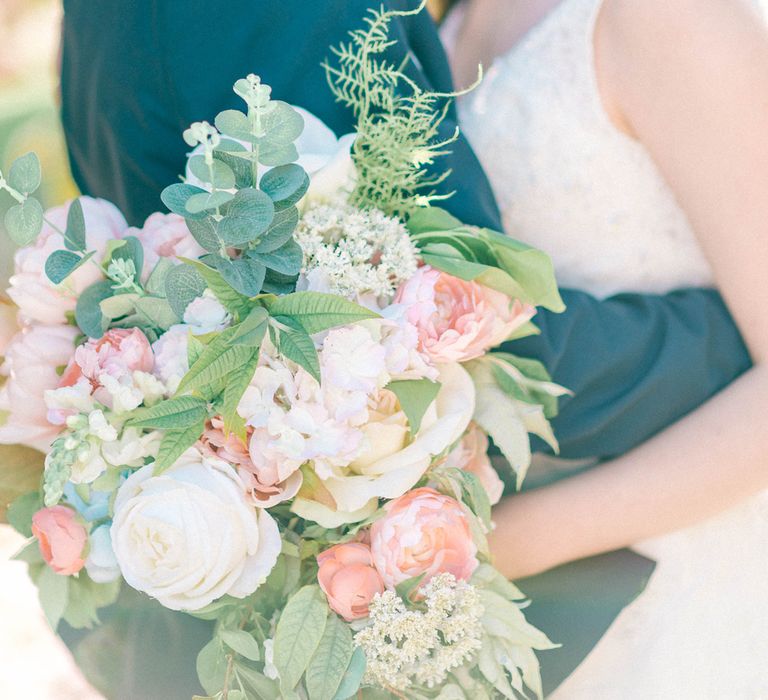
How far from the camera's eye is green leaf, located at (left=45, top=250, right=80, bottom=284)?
79 centimetres

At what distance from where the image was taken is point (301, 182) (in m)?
0.76

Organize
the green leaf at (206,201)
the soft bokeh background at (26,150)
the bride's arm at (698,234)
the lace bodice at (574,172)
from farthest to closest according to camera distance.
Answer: the soft bokeh background at (26,150)
the lace bodice at (574,172)
the bride's arm at (698,234)
the green leaf at (206,201)

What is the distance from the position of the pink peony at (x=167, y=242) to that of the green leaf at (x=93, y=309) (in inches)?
1.9

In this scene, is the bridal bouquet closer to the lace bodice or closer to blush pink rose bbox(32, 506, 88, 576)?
blush pink rose bbox(32, 506, 88, 576)

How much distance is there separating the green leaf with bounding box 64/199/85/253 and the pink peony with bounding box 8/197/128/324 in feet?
0.12

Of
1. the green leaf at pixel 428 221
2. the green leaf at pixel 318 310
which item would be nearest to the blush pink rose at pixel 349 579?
the green leaf at pixel 318 310

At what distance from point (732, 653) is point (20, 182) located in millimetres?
1188

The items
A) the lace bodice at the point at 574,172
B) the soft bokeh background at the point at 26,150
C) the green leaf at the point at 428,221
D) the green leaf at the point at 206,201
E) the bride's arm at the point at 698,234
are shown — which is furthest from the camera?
the soft bokeh background at the point at 26,150

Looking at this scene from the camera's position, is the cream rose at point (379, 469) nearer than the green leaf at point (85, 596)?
Yes

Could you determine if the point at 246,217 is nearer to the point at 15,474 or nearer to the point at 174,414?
the point at 174,414

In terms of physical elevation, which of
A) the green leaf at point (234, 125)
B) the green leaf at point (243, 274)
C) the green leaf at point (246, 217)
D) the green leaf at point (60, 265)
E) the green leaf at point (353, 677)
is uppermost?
the green leaf at point (234, 125)

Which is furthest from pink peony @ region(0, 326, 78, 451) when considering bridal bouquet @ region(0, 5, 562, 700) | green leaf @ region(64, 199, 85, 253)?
green leaf @ region(64, 199, 85, 253)

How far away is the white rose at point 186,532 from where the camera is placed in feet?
2.50

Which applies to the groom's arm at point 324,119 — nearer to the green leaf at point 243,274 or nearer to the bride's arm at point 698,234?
the bride's arm at point 698,234
